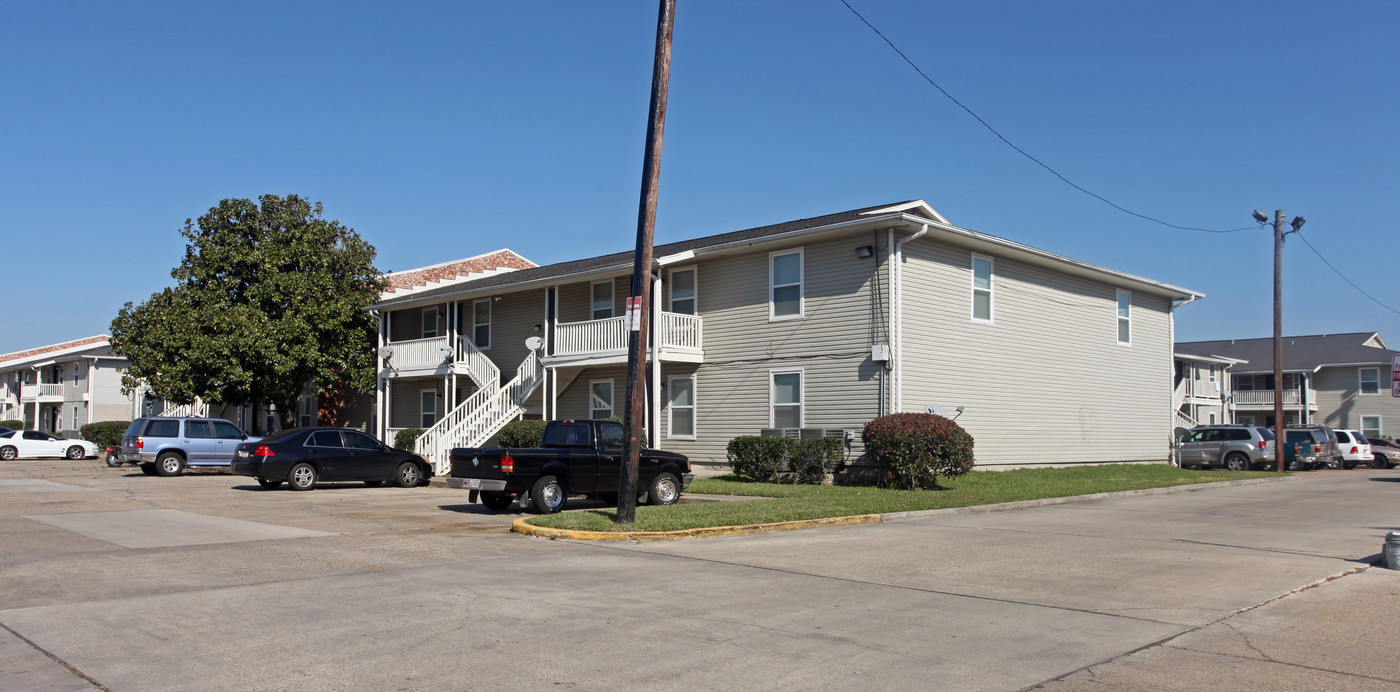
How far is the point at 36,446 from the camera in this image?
134ft

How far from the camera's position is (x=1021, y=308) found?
25641 mm

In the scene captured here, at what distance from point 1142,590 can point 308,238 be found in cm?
3150

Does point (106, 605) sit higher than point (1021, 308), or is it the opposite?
point (1021, 308)

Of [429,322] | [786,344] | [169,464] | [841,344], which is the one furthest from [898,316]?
[169,464]

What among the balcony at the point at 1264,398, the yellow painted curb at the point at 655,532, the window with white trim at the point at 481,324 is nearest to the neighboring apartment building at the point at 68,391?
the window with white trim at the point at 481,324

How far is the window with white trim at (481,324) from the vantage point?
31906mm

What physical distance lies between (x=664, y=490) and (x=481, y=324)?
54.4 ft

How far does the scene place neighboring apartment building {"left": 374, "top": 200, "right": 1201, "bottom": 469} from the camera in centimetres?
2245

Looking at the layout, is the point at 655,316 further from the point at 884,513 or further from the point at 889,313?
the point at 884,513

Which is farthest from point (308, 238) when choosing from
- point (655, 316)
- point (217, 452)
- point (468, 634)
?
point (468, 634)

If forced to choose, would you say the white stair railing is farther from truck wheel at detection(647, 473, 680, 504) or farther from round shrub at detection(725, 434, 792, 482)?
truck wheel at detection(647, 473, 680, 504)

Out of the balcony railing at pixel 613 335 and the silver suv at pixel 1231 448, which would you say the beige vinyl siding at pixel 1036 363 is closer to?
the silver suv at pixel 1231 448

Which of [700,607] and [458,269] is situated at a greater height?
[458,269]

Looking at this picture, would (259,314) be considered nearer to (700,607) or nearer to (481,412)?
(481,412)
